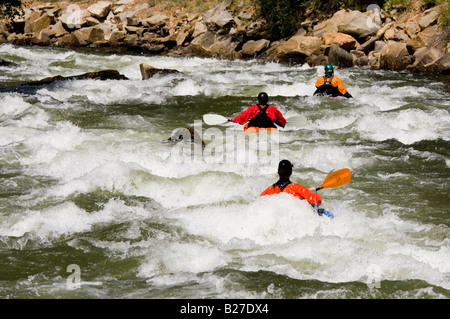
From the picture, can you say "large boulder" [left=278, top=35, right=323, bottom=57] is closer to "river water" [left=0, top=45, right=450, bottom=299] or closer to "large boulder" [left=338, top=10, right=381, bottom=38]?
"large boulder" [left=338, top=10, right=381, bottom=38]

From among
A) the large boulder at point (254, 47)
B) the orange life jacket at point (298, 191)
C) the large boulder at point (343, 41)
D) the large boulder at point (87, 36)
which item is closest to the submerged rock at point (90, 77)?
the large boulder at point (254, 47)

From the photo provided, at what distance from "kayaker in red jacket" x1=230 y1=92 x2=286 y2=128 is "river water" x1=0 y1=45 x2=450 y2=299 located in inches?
9.8

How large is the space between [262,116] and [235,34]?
11030 mm

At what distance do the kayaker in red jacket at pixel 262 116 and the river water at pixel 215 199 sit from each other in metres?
0.25

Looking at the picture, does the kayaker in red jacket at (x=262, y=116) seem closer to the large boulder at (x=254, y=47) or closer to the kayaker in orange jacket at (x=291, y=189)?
the kayaker in orange jacket at (x=291, y=189)

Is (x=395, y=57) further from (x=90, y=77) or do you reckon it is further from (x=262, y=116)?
(x=90, y=77)

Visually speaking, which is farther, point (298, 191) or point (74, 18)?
point (74, 18)

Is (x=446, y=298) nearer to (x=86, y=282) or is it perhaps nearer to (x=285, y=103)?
(x=86, y=282)

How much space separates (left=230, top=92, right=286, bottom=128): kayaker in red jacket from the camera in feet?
28.2

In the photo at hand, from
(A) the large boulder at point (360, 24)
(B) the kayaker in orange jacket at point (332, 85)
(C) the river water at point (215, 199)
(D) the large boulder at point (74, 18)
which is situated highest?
(D) the large boulder at point (74, 18)

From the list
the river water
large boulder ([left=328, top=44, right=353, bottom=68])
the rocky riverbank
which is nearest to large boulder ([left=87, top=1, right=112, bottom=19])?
the rocky riverbank

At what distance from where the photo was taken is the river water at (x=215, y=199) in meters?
4.38

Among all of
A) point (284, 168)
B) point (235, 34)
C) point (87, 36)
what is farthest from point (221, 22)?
point (284, 168)

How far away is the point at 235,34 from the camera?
752 inches
